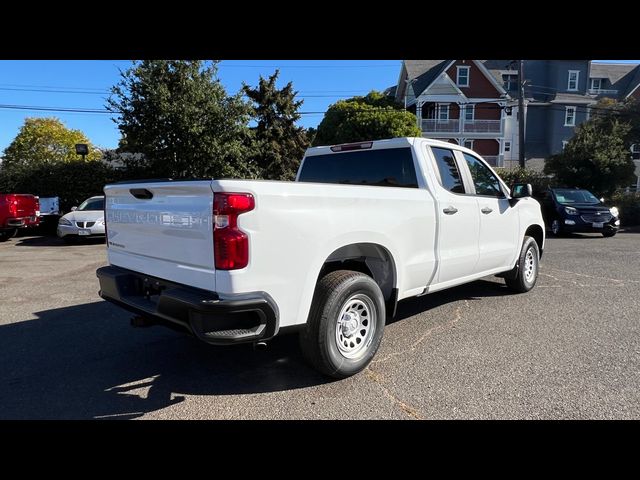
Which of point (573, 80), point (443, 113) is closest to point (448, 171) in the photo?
point (443, 113)

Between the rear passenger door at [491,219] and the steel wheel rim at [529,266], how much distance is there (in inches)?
21.2

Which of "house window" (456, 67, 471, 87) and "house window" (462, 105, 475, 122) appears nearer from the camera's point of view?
"house window" (456, 67, 471, 87)

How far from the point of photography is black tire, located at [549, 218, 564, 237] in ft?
45.6

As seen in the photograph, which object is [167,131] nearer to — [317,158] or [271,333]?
[317,158]

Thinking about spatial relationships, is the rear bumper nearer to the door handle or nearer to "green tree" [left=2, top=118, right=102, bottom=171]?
the door handle

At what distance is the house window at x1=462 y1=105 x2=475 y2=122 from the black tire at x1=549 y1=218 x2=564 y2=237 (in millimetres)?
22396

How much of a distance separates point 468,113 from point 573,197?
22.0 metres

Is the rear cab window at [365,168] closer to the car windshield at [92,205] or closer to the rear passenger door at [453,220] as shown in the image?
the rear passenger door at [453,220]

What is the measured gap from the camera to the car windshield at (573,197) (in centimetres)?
1443

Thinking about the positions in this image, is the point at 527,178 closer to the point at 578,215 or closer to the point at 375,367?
the point at 578,215

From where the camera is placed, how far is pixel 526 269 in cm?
612

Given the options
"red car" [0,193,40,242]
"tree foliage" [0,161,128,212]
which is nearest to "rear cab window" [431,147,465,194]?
"red car" [0,193,40,242]

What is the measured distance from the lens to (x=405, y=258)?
3.90m
